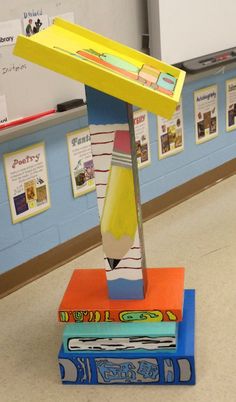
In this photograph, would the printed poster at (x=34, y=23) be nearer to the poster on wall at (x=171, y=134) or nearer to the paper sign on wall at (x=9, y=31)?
the paper sign on wall at (x=9, y=31)

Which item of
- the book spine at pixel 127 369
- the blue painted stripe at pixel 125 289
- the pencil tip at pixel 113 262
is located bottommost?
the book spine at pixel 127 369

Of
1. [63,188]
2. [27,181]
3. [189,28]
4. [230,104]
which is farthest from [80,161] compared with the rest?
[230,104]

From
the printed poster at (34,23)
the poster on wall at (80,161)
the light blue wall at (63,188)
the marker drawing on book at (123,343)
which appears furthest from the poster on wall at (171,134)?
the marker drawing on book at (123,343)

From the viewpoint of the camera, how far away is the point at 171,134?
2.93m

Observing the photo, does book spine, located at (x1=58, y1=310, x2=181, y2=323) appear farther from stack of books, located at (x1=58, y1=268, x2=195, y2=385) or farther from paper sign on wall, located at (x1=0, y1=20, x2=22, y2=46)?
paper sign on wall, located at (x1=0, y1=20, x2=22, y2=46)

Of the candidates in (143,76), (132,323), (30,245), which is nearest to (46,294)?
(30,245)

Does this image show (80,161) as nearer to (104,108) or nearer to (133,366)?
(104,108)

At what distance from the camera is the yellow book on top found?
142 cm

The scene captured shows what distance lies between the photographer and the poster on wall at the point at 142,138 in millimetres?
2723

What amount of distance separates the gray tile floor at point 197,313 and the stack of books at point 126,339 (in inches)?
1.8

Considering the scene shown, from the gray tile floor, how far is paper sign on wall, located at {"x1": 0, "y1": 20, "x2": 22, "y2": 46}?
100 centimetres

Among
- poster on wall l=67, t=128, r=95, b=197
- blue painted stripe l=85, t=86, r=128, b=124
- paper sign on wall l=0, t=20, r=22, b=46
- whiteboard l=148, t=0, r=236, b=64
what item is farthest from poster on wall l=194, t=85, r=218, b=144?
blue painted stripe l=85, t=86, r=128, b=124

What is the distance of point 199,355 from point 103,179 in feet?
2.30

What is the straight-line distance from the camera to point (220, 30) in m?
2.82
